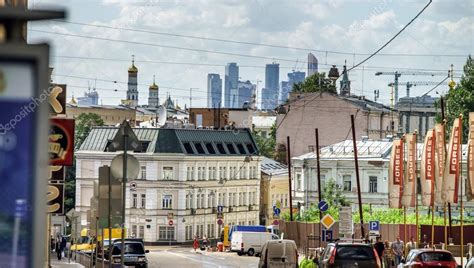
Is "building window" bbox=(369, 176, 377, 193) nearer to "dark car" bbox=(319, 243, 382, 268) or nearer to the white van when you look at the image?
the white van

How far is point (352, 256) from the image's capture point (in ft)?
109

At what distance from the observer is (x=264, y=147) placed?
6594 inches

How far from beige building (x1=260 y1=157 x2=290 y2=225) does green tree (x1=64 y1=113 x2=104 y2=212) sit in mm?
16695

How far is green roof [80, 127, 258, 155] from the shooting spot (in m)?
118

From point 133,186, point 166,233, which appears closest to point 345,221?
point 166,233

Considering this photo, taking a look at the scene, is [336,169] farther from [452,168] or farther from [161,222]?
[452,168]

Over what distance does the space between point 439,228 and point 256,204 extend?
65.1m

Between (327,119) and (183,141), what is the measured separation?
49.2 ft

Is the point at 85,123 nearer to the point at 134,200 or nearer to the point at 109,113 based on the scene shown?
the point at 109,113

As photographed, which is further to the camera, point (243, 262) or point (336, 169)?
point (336, 169)

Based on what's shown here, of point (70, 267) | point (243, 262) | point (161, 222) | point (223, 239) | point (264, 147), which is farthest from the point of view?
point (264, 147)

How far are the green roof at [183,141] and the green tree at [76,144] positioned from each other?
7.58 ft

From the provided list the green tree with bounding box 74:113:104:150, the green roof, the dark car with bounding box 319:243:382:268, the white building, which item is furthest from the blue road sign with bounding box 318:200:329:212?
the green tree with bounding box 74:113:104:150

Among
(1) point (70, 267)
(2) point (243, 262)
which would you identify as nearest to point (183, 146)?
(2) point (243, 262)
